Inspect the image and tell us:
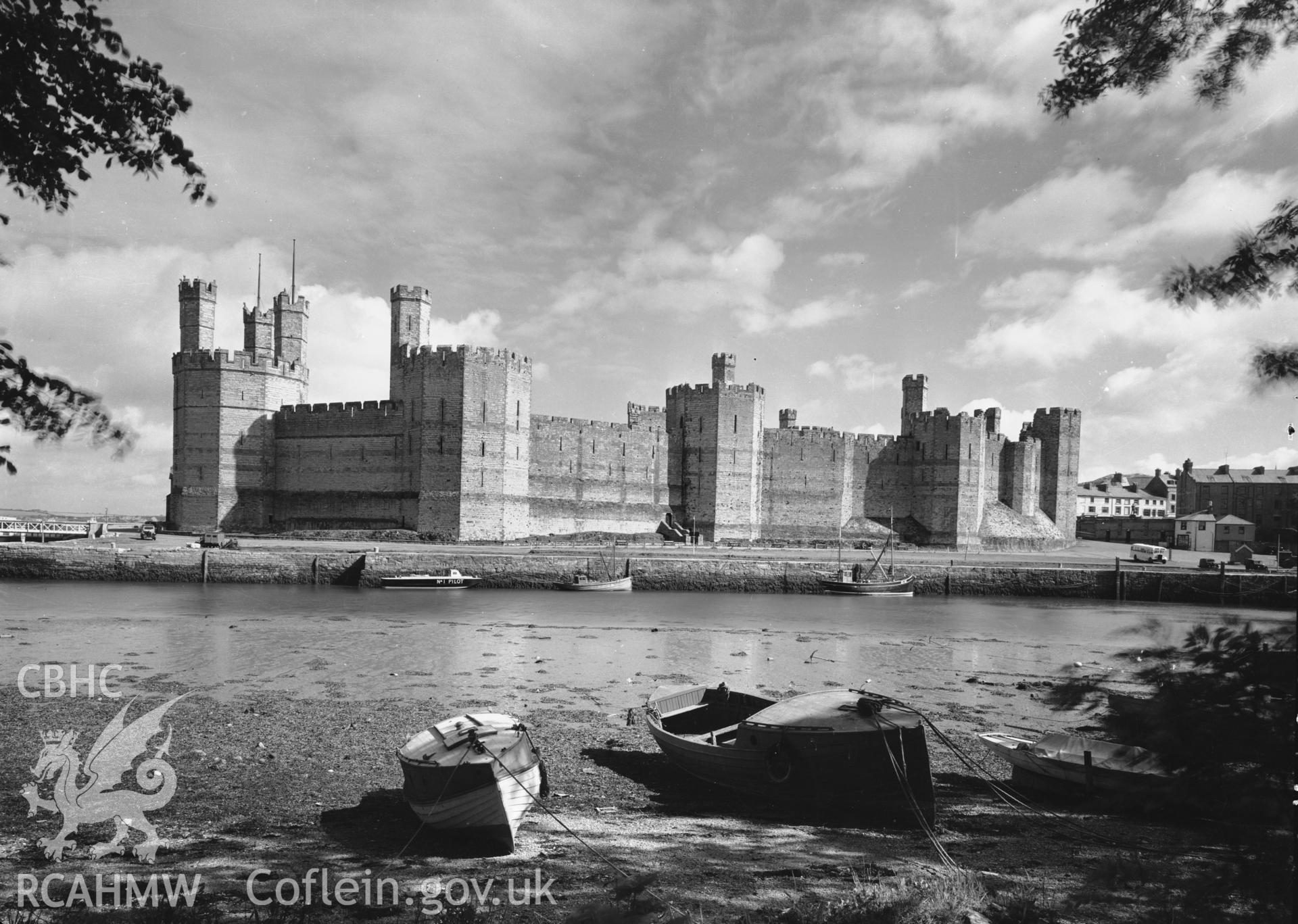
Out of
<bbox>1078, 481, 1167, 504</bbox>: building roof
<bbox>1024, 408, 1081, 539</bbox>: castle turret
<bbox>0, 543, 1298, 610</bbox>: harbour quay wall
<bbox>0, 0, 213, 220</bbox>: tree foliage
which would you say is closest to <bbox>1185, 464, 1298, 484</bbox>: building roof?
<bbox>1078, 481, 1167, 504</bbox>: building roof

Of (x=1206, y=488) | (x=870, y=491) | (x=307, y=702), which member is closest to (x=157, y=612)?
(x=307, y=702)

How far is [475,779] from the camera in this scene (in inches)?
296

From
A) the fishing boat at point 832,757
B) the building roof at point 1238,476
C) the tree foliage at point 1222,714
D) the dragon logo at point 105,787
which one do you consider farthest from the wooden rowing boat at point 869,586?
the building roof at point 1238,476

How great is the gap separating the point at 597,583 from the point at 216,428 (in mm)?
24957

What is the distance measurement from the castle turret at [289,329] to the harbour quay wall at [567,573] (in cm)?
1723

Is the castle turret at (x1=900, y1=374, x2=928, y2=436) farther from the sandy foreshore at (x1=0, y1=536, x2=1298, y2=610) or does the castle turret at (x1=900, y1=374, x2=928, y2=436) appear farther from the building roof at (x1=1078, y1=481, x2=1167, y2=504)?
the building roof at (x1=1078, y1=481, x2=1167, y2=504)

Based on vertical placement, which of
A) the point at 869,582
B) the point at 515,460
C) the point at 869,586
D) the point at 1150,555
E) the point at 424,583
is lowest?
the point at 424,583

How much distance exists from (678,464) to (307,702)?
35.9 m

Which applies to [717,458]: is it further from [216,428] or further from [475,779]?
[475,779]

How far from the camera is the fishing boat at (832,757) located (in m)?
8.26

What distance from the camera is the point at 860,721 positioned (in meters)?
8.53

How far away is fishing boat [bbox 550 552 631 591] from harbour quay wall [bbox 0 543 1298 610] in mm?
310

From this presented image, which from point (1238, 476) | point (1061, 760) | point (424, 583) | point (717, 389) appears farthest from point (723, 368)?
point (1238, 476)

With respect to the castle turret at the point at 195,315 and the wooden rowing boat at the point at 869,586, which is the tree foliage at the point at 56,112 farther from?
the castle turret at the point at 195,315
